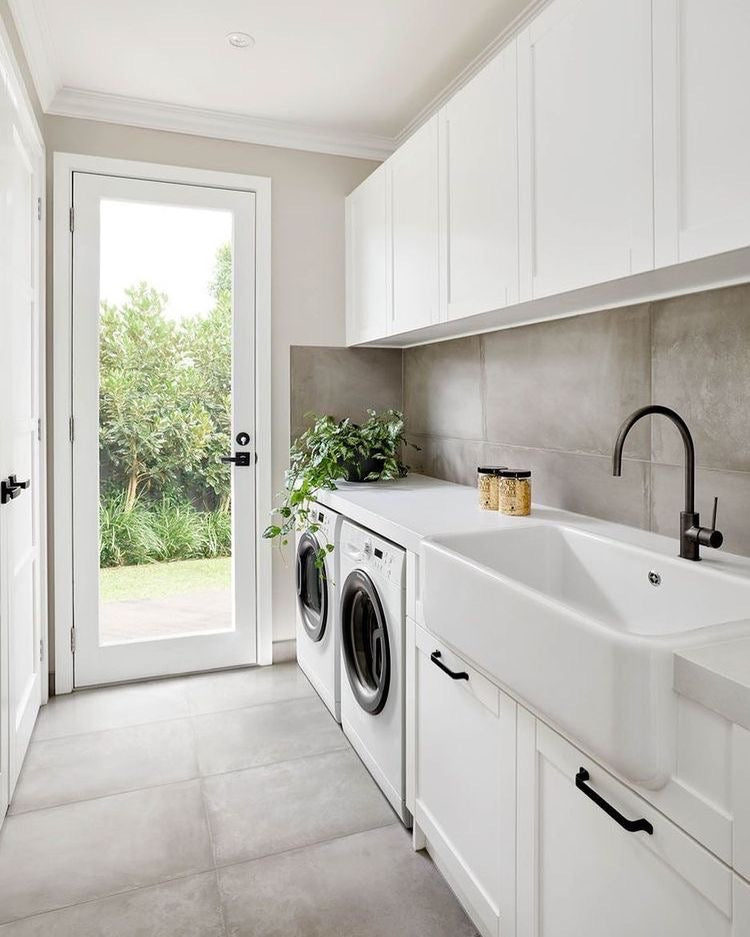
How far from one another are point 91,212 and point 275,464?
137 centimetres

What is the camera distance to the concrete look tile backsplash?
1.61 metres

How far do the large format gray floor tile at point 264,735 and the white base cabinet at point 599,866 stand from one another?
125cm

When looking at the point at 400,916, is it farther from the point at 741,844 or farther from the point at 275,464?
the point at 275,464

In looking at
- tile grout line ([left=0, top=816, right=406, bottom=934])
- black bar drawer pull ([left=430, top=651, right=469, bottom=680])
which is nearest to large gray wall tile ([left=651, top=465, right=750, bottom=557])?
black bar drawer pull ([left=430, top=651, right=469, bottom=680])

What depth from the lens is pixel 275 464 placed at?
3.21 m

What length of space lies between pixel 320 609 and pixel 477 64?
2.21 meters

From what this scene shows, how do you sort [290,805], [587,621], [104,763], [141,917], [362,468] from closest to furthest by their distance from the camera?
[587,621] < [141,917] < [290,805] < [104,763] < [362,468]

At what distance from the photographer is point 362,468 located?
283cm

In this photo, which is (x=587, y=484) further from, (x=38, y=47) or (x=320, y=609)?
(x=38, y=47)

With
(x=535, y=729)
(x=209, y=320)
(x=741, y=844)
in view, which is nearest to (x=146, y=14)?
(x=209, y=320)

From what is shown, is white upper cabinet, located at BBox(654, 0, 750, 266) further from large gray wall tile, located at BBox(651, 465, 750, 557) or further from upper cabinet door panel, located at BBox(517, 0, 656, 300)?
large gray wall tile, located at BBox(651, 465, 750, 557)

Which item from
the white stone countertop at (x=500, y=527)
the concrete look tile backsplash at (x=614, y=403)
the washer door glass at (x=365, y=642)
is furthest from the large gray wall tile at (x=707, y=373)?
the washer door glass at (x=365, y=642)

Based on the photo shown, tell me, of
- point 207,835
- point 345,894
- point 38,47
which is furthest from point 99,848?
point 38,47

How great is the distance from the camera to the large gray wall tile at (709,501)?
Result: 1577 millimetres
